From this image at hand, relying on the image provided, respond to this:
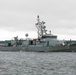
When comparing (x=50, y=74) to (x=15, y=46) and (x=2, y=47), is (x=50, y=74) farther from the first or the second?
(x=2, y=47)

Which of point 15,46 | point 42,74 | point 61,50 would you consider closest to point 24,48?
point 15,46

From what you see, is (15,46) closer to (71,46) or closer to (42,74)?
(71,46)

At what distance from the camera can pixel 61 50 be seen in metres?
133

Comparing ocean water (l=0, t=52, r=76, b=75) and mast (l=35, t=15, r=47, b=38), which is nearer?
ocean water (l=0, t=52, r=76, b=75)

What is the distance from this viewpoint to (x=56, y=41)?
137m

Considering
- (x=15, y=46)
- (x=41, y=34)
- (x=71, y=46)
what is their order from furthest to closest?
(x=15, y=46) < (x=41, y=34) < (x=71, y=46)

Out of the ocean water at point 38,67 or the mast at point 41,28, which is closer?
the ocean water at point 38,67

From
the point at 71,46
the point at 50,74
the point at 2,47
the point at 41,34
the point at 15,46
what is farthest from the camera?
the point at 2,47

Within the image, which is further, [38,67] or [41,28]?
[41,28]

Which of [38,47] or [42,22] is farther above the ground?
[42,22]

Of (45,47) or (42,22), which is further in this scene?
(42,22)

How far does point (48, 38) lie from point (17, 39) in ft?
90.3

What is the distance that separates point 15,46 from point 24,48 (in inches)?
312

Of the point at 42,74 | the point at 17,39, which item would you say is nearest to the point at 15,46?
the point at 17,39
